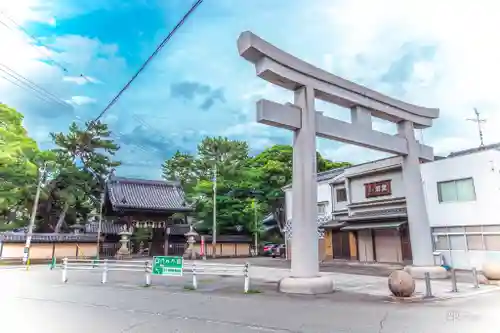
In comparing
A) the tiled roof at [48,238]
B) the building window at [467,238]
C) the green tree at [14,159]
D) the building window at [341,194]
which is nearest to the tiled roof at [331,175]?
the building window at [341,194]

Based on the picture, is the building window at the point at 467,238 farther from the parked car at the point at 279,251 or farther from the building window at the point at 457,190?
the parked car at the point at 279,251

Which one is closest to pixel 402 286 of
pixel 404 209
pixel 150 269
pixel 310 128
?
pixel 310 128

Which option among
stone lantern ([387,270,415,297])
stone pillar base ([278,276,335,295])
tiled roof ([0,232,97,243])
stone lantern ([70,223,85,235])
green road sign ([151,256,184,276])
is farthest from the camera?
stone lantern ([70,223,85,235])

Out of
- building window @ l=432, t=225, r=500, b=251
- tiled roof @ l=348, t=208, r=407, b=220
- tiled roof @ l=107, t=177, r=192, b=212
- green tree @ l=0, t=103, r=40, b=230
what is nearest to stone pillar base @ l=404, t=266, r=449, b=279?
building window @ l=432, t=225, r=500, b=251

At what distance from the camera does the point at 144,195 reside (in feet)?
107

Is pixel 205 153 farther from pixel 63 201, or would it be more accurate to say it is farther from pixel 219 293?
pixel 219 293

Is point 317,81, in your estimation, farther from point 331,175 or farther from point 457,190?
point 331,175

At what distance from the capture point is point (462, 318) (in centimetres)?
700

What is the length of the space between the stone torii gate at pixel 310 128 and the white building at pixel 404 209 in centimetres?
499

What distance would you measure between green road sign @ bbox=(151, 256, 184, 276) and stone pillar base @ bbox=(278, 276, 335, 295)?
3.75m

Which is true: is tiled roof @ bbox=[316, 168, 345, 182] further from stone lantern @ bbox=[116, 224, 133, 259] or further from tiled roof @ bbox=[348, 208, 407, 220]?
stone lantern @ bbox=[116, 224, 133, 259]

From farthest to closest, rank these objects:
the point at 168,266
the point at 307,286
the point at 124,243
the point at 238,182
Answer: the point at 238,182 → the point at 124,243 → the point at 168,266 → the point at 307,286

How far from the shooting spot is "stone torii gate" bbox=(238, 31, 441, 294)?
35.1 feet

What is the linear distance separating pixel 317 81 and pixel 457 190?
12.6 meters
